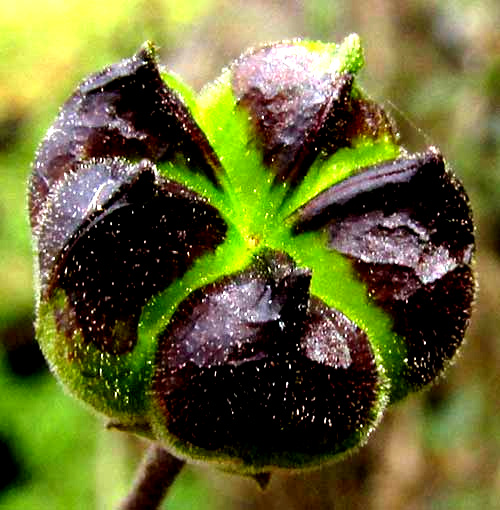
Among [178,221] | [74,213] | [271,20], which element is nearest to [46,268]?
[74,213]

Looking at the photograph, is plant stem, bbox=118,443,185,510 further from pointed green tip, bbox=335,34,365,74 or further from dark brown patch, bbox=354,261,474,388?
pointed green tip, bbox=335,34,365,74

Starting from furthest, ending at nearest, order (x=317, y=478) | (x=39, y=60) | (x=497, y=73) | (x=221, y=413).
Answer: (x=39, y=60), (x=317, y=478), (x=497, y=73), (x=221, y=413)

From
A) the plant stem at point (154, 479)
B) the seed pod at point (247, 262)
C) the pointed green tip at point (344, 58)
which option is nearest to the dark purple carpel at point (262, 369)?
the seed pod at point (247, 262)

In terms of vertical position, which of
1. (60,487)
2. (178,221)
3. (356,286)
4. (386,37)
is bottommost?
(60,487)

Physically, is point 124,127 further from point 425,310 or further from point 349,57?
point 425,310

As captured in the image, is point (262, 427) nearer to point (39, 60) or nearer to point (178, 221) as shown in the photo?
point (178, 221)

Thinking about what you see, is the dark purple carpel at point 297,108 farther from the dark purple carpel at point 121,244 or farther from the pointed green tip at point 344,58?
the dark purple carpel at point 121,244
